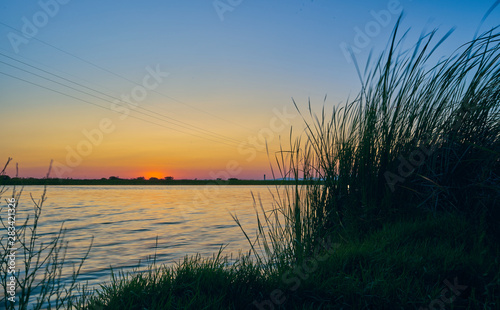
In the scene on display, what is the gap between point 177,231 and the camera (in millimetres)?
9859

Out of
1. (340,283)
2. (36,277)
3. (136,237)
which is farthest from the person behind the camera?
(136,237)

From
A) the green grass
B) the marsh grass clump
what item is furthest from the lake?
the green grass

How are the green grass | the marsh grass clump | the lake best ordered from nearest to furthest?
the marsh grass clump
the green grass
the lake

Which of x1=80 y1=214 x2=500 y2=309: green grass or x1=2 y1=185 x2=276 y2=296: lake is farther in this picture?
x1=2 y1=185 x2=276 y2=296: lake

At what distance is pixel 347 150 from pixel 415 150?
877mm

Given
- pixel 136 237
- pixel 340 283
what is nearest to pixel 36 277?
pixel 136 237

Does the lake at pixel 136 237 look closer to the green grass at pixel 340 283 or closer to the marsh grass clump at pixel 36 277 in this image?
the marsh grass clump at pixel 36 277

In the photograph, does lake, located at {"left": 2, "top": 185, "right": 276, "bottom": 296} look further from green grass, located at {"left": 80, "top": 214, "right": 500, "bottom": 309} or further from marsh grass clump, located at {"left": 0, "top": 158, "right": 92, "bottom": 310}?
green grass, located at {"left": 80, "top": 214, "right": 500, "bottom": 309}

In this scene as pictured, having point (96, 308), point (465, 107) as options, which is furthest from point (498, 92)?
point (96, 308)

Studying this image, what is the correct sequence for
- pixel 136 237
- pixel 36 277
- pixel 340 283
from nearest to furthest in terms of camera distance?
pixel 340 283 → pixel 36 277 → pixel 136 237

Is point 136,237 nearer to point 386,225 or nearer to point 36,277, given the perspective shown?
point 36,277

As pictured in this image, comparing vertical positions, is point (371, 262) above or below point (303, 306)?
above

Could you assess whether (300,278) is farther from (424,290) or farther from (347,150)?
(347,150)

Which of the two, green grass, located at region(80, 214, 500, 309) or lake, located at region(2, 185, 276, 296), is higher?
green grass, located at region(80, 214, 500, 309)
